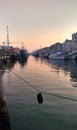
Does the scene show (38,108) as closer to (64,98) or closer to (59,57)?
(64,98)

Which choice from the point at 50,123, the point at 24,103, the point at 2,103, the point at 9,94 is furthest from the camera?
the point at 9,94

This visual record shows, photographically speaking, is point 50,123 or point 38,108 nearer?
point 50,123

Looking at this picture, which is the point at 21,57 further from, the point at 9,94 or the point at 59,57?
the point at 9,94

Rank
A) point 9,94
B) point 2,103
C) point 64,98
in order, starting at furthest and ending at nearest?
point 9,94 → point 64,98 → point 2,103

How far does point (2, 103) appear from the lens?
11812 millimetres

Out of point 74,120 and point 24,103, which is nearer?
point 74,120

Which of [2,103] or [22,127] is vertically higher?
[2,103]

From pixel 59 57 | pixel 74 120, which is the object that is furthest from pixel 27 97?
pixel 59 57

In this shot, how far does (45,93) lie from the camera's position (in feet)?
68.0

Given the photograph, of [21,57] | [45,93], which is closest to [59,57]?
[21,57]

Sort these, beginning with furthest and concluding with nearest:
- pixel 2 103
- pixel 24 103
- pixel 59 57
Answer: pixel 59 57 → pixel 24 103 → pixel 2 103

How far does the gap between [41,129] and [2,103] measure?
79.8 inches

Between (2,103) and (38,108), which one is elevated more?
(2,103)

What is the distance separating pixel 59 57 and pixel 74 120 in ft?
340
